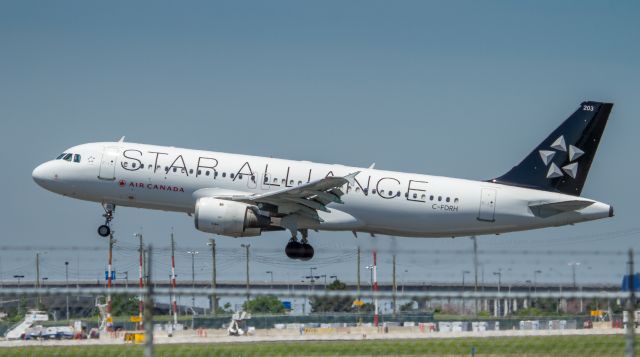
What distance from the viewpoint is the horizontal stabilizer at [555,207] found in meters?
49.2

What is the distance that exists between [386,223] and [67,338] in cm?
3255

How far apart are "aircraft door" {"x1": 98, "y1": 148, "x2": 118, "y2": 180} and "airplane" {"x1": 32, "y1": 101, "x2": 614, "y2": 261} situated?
45 millimetres

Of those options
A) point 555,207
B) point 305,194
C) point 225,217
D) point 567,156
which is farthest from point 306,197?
point 567,156

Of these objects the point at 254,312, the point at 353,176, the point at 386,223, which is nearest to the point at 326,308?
the point at 254,312

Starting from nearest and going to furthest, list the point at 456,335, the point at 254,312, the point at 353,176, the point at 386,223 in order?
the point at 254,312
the point at 456,335
the point at 353,176
the point at 386,223

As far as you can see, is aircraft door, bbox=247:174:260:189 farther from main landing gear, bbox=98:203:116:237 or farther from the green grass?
the green grass

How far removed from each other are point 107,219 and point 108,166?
380 centimetres

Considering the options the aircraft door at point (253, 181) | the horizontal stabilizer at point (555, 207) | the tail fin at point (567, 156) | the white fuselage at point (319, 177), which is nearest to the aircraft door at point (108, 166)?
the white fuselage at point (319, 177)

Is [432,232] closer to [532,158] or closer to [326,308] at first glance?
[532,158]

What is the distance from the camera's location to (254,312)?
1947 centimetres

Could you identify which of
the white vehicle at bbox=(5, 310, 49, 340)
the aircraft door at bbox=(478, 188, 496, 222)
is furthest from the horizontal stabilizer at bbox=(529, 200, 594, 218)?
the white vehicle at bbox=(5, 310, 49, 340)

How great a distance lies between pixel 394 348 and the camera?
20422 mm

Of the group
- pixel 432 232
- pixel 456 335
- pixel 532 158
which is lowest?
pixel 456 335

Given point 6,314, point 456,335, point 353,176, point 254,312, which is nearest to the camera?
point 6,314
